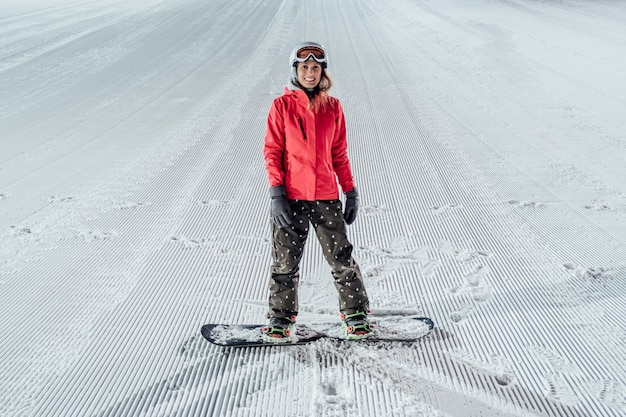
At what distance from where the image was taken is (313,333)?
7.91 ft

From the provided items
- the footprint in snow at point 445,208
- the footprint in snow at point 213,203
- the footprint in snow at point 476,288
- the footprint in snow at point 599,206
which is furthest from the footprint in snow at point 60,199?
the footprint in snow at point 599,206

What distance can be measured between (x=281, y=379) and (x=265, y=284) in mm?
805

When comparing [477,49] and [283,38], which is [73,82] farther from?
[477,49]

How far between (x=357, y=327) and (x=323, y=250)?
1.22ft

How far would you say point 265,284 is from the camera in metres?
2.88

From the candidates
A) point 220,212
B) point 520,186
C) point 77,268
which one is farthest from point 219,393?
point 520,186

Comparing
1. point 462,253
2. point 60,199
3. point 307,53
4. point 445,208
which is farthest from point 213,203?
point 307,53

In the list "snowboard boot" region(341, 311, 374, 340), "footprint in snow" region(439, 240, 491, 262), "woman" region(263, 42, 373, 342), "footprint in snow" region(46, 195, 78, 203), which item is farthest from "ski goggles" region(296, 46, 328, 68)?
"footprint in snow" region(46, 195, 78, 203)

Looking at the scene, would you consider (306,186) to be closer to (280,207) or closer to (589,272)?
(280,207)

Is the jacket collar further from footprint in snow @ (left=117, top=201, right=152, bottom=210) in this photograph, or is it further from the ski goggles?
footprint in snow @ (left=117, top=201, right=152, bottom=210)

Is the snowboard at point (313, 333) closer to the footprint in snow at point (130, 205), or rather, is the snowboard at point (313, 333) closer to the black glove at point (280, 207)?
the black glove at point (280, 207)

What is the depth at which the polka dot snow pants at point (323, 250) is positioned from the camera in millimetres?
2340

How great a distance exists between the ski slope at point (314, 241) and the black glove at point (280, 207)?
0.55 metres

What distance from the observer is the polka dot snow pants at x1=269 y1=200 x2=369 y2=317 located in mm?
2340
